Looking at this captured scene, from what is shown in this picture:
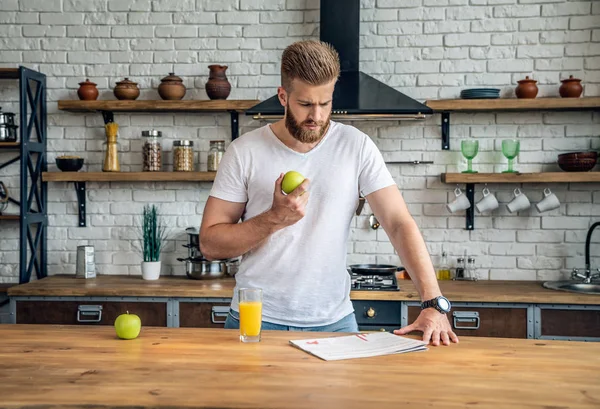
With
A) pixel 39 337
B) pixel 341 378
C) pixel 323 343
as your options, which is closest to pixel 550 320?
pixel 323 343

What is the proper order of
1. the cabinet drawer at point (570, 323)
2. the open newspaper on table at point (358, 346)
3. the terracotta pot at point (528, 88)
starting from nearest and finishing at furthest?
1. the open newspaper on table at point (358, 346)
2. the cabinet drawer at point (570, 323)
3. the terracotta pot at point (528, 88)

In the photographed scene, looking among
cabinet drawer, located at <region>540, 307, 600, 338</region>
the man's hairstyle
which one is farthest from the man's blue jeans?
cabinet drawer, located at <region>540, 307, 600, 338</region>

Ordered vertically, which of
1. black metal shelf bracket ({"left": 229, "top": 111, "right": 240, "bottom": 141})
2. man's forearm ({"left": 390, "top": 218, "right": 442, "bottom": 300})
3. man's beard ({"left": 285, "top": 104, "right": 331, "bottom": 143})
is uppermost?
black metal shelf bracket ({"left": 229, "top": 111, "right": 240, "bottom": 141})

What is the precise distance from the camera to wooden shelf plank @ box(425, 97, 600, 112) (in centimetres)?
372

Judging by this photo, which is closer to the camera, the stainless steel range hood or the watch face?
the watch face

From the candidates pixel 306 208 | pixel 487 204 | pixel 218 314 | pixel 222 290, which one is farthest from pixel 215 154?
pixel 306 208

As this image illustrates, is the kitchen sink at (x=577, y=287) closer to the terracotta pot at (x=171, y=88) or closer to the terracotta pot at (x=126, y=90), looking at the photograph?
the terracotta pot at (x=171, y=88)

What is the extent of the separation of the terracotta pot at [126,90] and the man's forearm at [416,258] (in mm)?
2347

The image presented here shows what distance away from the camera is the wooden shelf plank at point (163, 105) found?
3.87 m

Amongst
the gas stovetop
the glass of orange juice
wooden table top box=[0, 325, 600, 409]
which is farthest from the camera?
the gas stovetop

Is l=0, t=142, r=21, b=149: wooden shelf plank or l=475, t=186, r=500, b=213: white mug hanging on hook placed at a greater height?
l=0, t=142, r=21, b=149: wooden shelf plank

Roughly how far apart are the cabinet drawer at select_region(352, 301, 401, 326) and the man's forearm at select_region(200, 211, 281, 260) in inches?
54.6

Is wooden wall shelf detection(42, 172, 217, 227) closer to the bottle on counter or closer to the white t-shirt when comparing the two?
the bottle on counter

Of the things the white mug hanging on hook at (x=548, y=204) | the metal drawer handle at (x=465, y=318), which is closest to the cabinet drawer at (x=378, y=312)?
the metal drawer handle at (x=465, y=318)
